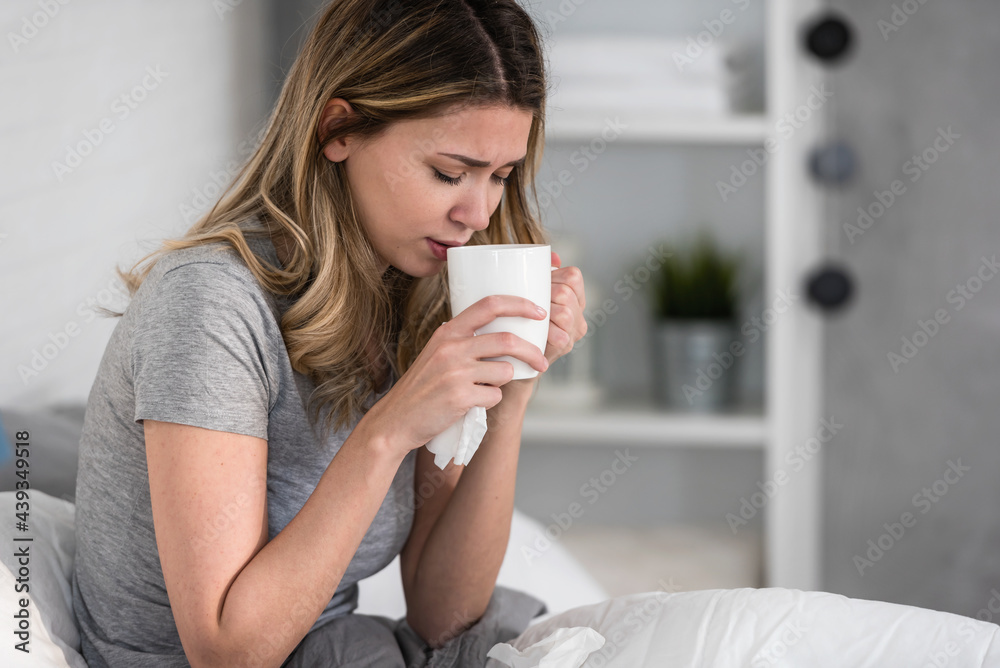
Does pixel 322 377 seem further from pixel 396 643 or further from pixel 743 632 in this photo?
pixel 743 632

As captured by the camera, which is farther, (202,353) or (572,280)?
(572,280)

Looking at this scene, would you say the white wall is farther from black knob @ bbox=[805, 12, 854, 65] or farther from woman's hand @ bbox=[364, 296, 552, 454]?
black knob @ bbox=[805, 12, 854, 65]

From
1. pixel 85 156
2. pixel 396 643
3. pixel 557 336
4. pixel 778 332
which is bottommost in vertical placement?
pixel 396 643

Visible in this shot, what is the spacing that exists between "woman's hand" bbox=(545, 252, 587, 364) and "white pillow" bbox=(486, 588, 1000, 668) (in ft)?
0.89

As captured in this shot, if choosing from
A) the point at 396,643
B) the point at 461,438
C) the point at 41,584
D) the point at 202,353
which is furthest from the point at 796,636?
the point at 41,584

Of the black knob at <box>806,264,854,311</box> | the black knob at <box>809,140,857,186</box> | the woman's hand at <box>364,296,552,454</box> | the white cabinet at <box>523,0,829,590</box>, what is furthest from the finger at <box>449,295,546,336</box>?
the black knob at <box>809,140,857,186</box>

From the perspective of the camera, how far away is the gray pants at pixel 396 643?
0.85m

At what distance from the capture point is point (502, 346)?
2.38 feet

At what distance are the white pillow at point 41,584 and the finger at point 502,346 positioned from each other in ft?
1.54

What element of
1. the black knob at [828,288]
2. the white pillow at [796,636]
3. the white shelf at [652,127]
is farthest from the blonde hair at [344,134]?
the black knob at [828,288]

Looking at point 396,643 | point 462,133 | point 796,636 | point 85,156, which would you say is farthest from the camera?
point 85,156

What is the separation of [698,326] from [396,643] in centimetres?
122

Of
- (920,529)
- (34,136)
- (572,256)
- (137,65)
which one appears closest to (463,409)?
(34,136)

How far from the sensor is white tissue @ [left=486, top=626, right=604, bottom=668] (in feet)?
2.38
